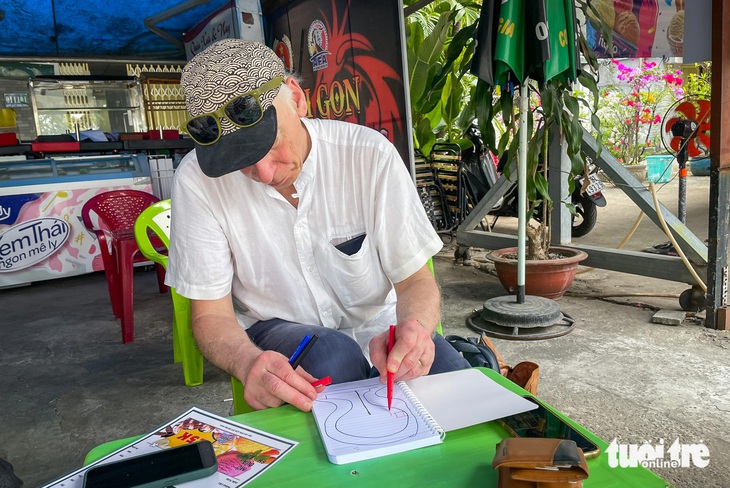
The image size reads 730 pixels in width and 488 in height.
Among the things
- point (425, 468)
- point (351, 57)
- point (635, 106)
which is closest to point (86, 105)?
point (351, 57)

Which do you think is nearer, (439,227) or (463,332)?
(463,332)

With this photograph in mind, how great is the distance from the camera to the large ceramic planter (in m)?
3.44

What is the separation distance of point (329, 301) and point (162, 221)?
1961mm

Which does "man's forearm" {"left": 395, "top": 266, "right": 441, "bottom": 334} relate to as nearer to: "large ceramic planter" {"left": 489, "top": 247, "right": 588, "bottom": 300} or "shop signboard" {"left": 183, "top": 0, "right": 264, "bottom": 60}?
"large ceramic planter" {"left": 489, "top": 247, "right": 588, "bottom": 300}

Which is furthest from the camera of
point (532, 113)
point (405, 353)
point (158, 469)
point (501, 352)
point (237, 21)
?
point (532, 113)

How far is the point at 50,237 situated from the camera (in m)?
4.93

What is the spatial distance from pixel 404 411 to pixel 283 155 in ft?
2.16

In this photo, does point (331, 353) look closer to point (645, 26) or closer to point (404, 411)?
point (404, 411)

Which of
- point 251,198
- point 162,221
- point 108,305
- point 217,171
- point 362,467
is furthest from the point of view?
point 108,305

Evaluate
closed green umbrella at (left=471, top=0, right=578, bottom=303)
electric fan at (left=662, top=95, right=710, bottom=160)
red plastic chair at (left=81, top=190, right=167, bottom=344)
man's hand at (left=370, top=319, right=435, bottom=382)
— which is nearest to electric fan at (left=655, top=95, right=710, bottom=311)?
electric fan at (left=662, top=95, right=710, bottom=160)

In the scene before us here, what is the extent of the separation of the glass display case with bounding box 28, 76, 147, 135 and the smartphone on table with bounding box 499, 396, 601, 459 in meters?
8.48

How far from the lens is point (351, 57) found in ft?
11.5

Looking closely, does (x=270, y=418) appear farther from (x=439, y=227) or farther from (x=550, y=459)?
(x=439, y=227)

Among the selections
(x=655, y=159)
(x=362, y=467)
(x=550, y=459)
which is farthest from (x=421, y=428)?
(x=655, y=159)
